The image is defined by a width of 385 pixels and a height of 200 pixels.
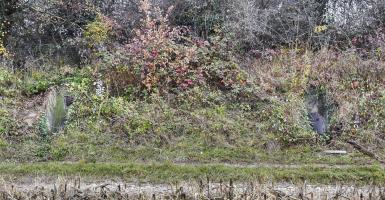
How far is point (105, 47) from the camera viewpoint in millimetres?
14859

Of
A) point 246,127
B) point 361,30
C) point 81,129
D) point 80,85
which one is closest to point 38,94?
point 80,85

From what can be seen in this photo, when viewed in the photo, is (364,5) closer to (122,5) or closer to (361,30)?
(361,30)

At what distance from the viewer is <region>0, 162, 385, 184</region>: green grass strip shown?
10211 millimetres

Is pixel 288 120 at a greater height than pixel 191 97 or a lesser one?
lesser

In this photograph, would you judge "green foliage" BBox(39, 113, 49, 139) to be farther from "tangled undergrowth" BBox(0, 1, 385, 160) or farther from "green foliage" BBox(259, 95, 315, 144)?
"green foliage" BBox(259, 95, 315, 144)

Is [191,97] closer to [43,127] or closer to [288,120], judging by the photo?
[288,120]

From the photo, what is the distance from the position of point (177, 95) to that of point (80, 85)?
227 cm

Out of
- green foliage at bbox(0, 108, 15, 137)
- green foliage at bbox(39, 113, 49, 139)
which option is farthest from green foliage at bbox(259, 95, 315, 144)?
green foliage at bbox(0, 108, 15, 137)

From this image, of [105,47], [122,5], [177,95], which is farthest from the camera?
[122,5]

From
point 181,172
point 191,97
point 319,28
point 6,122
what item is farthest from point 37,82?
point 319,28

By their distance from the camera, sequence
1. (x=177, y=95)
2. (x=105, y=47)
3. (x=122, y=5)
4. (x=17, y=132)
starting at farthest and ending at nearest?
(x=122, y=5)
(x=105, y=47)
(x=177, y=95)
(x=17, y=132)

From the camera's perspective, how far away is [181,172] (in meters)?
10.5

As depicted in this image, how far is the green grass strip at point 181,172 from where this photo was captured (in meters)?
10.2

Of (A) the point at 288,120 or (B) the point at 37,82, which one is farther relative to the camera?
(B) the point at 37,82
